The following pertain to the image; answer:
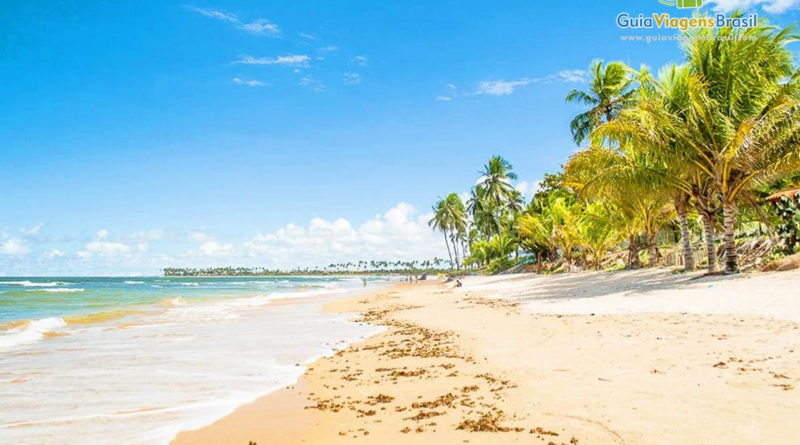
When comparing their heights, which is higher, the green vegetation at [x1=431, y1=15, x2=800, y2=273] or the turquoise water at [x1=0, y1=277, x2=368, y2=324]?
the green vegetation at [x1=431, y1=15, x2=800, y2=273]

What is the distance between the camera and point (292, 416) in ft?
19.5

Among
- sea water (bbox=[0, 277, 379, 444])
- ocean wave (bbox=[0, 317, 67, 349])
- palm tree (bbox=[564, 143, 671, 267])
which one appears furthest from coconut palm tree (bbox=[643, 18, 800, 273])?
ocean wave (bbox=[0, 317, 67, 349])

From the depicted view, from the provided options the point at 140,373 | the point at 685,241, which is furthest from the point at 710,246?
the point at 140,373

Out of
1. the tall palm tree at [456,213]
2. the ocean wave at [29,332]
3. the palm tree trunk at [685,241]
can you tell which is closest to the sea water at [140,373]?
the ocean wave at [29,332]

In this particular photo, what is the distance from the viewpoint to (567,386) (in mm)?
5879

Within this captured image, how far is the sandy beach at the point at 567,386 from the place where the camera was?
4.47 metres

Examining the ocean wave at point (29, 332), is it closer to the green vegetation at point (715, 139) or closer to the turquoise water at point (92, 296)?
the turquoise water at point (92, 296)

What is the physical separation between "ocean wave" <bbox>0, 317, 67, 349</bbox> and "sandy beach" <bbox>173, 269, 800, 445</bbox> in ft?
33.0

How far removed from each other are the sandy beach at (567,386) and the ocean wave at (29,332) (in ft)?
33.0

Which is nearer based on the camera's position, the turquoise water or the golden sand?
the golden sand

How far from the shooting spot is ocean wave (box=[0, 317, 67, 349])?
1378cm

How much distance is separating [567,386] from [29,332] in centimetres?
1729

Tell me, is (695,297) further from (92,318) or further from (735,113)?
(92,318)

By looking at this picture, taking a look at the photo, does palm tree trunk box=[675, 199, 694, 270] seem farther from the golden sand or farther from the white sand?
the golden sand
